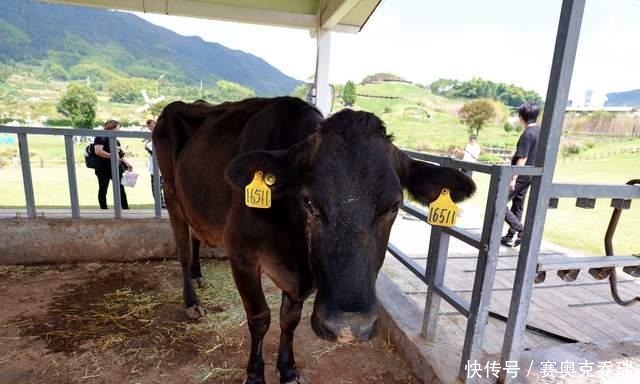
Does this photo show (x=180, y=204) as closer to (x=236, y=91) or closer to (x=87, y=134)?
(x=87, y=134)

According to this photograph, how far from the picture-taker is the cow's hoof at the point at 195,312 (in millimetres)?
3347

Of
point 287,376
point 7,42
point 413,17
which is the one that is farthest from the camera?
point 413,17

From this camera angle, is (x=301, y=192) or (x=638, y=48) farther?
(x=638, y=48)

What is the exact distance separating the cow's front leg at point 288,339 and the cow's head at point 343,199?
0.85m

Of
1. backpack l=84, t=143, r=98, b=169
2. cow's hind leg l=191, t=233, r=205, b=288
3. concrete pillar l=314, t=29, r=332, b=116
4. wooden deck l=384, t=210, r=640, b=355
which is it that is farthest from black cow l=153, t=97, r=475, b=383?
concrete pillar l=314, t=29, r=332, b=116

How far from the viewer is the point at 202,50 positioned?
4889 inches

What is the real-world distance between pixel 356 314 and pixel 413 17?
73720 millimetres

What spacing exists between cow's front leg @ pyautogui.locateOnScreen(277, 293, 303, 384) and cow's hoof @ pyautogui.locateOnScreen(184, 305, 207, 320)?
111cm

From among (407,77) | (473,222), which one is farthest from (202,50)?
(473,222)

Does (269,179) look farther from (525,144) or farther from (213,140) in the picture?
(525,144)

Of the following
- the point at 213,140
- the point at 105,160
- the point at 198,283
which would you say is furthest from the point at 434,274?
the point at 105,160

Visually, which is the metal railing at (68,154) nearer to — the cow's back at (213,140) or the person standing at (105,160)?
the cow's back at (213,140)

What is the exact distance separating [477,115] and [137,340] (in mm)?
44228

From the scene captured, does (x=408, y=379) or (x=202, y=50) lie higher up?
(x=202, y=50)
